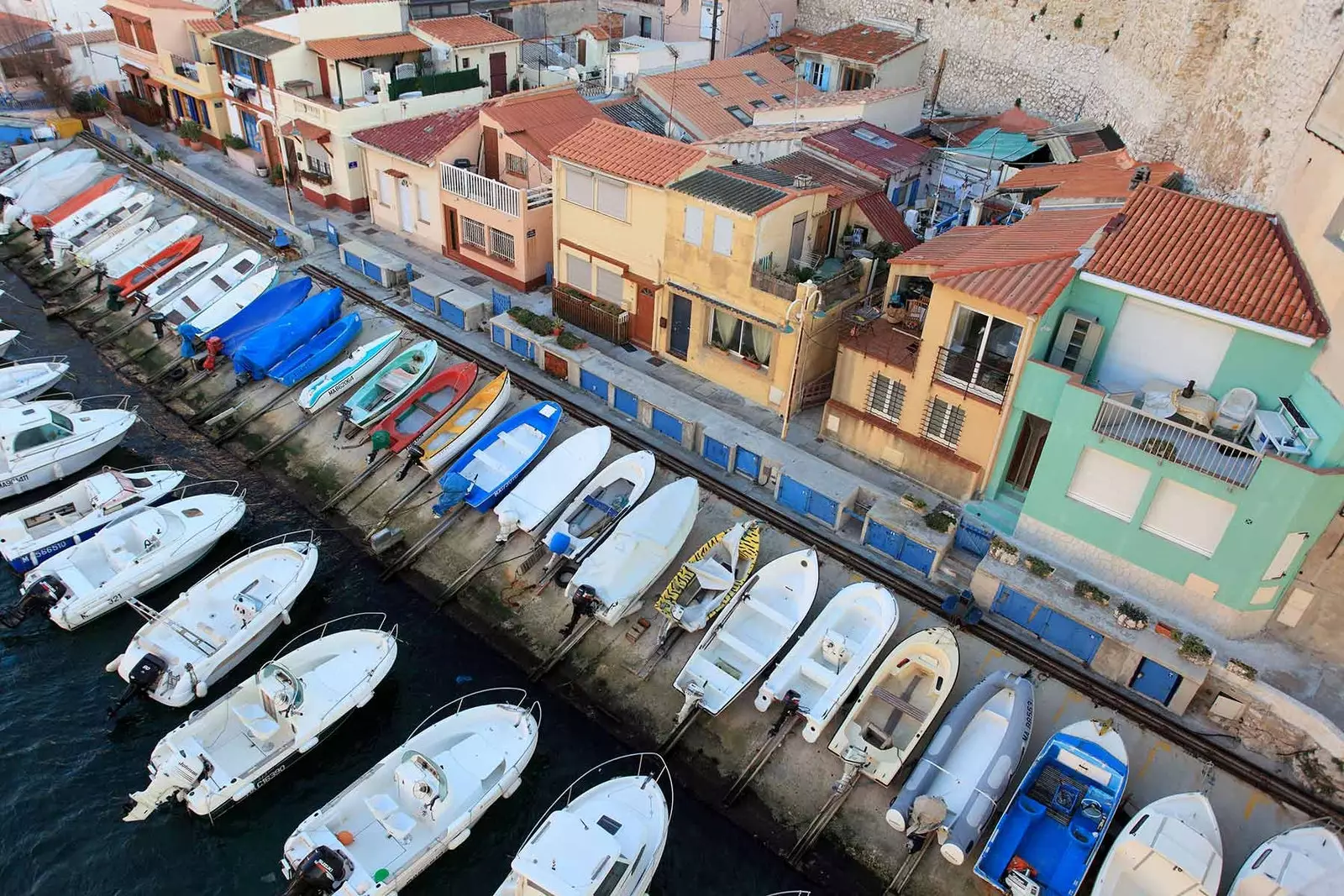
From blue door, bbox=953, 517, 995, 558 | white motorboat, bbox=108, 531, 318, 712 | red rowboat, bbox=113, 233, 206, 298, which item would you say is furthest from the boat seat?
red rowboat, bbox=113, 233, 206, 298

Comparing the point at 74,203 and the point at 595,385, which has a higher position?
the point at 595,385

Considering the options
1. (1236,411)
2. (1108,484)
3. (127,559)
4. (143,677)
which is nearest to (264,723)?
(143,677)

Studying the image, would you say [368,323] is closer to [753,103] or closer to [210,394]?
[210,394]

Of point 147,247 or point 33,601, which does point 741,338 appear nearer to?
point 33,601

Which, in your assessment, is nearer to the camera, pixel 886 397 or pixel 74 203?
pixel 886 397

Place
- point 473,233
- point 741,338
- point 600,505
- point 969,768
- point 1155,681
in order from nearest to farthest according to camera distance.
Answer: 1. point 969,768
2. point 1155,681
3. point 600,505
4. point 741,338
5. point 473,233

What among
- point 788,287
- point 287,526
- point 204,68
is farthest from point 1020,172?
point 204,68

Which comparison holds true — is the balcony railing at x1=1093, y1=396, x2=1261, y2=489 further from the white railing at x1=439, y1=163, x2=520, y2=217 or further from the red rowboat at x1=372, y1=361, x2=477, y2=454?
the white railing at x1=439, y1=163, x2=520, y2=217
